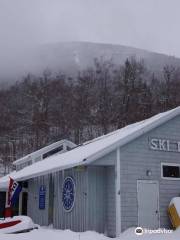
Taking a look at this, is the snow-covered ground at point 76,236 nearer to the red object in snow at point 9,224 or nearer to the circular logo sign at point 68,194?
the red object in snow at point 9,224

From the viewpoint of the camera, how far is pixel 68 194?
17281mm

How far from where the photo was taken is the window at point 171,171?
1699cm

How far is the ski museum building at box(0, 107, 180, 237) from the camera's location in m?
15.7

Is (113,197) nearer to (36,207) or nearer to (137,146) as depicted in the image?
(137,146)

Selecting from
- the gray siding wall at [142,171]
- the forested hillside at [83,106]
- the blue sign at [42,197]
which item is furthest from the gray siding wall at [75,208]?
the forested hillside at [83,106]

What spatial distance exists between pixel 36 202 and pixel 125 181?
6954 millimetres

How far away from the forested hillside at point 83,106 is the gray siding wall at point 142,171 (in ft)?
80.7

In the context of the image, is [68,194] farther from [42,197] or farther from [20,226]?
[42,197]

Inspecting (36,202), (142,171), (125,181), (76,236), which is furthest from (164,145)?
(36,202)

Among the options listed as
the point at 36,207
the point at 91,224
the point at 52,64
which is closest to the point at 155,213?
the point at 91,224

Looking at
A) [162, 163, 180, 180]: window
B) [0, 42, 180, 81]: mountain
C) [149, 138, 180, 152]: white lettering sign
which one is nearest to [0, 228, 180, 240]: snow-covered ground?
[162, 163, 180, 180]: window

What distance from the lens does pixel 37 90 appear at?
173ft

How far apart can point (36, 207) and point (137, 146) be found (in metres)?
7.36

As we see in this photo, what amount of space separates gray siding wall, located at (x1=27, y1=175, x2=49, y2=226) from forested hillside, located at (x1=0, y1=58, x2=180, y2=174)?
21.4 m
